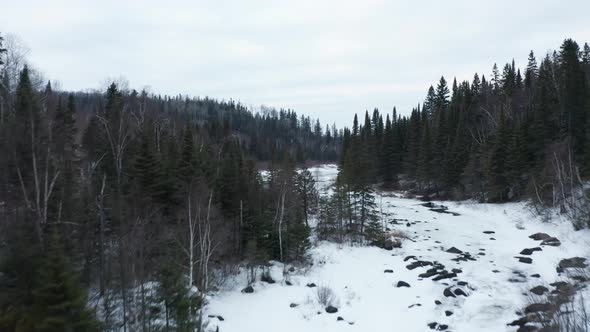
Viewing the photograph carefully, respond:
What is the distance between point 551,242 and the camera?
87.0ft

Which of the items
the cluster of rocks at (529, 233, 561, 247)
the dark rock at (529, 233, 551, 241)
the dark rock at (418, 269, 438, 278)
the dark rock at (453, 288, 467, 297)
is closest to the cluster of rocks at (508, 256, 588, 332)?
the dark rock at (453, 288, 467, 297)

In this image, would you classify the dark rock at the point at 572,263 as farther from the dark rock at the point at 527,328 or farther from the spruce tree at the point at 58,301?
the spruce tree at the point at 58,301

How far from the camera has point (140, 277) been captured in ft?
56.3

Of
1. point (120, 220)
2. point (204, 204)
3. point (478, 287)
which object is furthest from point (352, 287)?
point (120, 220)

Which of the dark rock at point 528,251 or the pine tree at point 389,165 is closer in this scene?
the dark rock at point 528,251

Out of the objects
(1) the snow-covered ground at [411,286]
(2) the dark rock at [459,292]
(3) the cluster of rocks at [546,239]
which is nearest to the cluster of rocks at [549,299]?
(1) the snow-covered ground at [411,286]

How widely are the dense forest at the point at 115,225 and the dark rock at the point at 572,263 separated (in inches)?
724

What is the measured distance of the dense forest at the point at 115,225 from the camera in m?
13.2

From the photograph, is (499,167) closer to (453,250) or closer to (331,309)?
(453,250)

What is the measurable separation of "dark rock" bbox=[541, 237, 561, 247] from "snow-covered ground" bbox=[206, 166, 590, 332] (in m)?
0.39

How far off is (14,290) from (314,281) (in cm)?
1806

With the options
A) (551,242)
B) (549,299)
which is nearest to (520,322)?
(549,299)

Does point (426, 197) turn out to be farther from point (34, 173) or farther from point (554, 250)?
point (34, 173)

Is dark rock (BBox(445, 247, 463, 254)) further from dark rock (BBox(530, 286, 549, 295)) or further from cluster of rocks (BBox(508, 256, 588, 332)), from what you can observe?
dark rock (BBox(530, 286, 549, 295))
